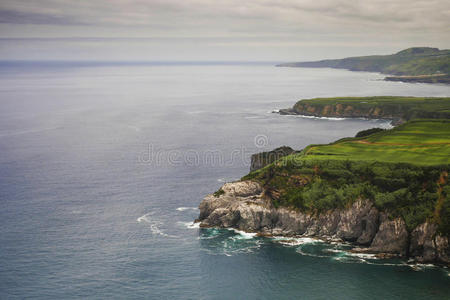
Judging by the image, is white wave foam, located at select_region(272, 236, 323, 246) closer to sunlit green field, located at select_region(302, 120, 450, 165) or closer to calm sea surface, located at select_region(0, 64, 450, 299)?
calm sea surface, located at select_region(0, 64, 450, 299)

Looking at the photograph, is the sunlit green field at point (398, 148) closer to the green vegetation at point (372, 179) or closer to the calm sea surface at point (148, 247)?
the green vegetation at point (372, 179)

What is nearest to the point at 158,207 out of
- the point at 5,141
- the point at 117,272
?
the point at 117,272

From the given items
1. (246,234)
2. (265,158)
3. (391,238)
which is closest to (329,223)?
(391,238)

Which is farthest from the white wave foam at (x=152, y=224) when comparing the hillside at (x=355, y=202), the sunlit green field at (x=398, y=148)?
the sunlit green field at (x=398, y=148)

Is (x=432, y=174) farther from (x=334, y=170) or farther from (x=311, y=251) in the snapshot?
(x=311, y=251)

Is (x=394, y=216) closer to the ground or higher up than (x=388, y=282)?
higher up

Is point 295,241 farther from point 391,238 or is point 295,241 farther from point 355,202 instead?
point 391,238

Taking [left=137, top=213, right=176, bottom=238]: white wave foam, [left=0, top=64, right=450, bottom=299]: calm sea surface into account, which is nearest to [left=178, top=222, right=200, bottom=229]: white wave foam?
[left=0, top=64, right=450, bottom=299]: calm sea surface
